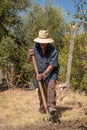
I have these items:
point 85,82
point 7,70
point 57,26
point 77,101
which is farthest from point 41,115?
point 57,26

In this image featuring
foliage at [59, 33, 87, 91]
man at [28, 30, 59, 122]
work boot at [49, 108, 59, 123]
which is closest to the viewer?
work boot at [49, 108, 59, 123]

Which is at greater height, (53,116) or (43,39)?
(43,39)

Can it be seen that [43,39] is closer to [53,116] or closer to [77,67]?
[53,116]

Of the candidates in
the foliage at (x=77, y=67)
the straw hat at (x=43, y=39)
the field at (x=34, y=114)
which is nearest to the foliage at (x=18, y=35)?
the foliage at (x=77, y=67)

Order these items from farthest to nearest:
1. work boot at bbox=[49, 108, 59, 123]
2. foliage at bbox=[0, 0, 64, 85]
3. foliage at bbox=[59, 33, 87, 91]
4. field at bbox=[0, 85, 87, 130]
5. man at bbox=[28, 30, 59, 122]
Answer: foliage at bbox=[0, 0, 64, 85] → foliage at bbox=[59, 33, 87, 91] → man at bbox=[28, 30, 59, 122] → work boot at bbox=[49, 108, 59, 123] → field at bbox=[0, 85, 87, 130]

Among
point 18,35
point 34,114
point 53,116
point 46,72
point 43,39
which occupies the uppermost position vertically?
point 43,39

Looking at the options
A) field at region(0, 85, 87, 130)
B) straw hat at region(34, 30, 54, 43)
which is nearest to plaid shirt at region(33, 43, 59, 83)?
straw hat at region(34, 30, 54, 43)

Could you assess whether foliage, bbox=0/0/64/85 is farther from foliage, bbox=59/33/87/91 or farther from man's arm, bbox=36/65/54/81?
man's arm, bbox=36/65/54/81

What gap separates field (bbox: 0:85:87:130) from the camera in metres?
8.05

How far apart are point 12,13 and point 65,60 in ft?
11.2

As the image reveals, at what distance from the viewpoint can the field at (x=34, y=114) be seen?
26.4 ft

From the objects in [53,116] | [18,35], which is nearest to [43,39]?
[53,116]

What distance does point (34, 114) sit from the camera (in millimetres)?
9055

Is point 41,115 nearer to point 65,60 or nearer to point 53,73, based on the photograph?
point 53,73
